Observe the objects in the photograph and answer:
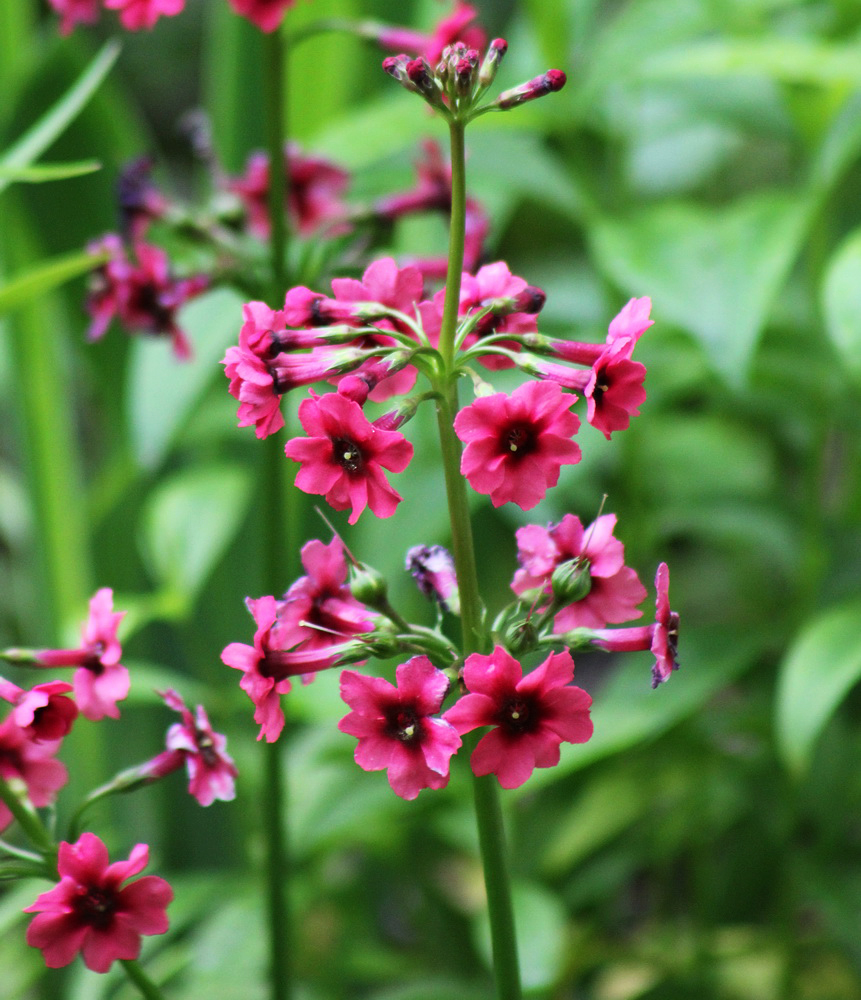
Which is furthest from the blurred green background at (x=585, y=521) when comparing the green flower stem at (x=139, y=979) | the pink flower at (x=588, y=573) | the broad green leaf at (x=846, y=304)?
the pink flower at (x=588, y=573)

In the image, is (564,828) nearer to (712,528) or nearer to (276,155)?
(712,528)

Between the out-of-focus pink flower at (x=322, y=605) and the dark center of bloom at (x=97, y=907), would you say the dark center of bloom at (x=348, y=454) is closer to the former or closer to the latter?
the out-of-focus pink flower at (x=322, y=605)

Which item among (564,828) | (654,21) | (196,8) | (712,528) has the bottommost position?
(564,828)

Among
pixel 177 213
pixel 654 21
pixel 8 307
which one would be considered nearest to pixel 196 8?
pixel 654 21

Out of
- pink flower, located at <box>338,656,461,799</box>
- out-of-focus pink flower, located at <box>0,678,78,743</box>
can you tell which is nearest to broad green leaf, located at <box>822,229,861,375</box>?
pink flower, located at <box>338,656,461,799</box>

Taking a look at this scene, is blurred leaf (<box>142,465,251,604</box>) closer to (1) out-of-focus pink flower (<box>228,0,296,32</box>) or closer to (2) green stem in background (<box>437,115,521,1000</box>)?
(1) out-of-focus pink flower (<box>228,0,296,32</box>)

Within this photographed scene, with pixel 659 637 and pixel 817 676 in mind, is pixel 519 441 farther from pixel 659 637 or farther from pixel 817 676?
pixel 817 676
